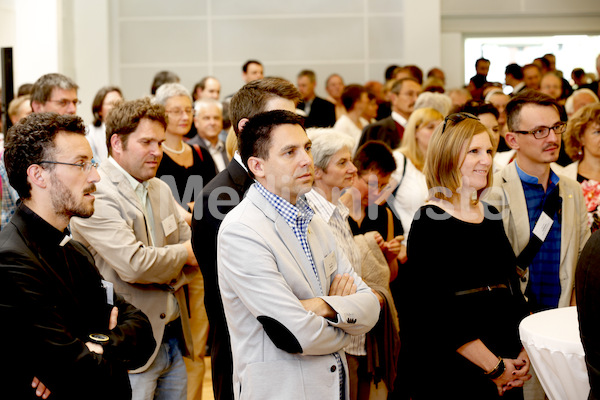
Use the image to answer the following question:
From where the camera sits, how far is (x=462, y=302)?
277cm

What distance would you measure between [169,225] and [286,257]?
1.25 m

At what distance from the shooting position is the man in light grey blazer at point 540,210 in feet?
10.7

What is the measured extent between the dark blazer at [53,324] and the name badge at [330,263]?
2.24 ft

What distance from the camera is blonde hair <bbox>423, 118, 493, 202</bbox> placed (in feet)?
9.64

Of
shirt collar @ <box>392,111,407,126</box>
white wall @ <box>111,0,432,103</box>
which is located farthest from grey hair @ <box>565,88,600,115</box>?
white wall @ <box>111,0,432,103</box>

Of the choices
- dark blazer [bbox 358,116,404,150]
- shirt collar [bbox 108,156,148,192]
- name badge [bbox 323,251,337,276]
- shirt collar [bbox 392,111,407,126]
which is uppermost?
shirt collar [bbox 392,111,407,126]

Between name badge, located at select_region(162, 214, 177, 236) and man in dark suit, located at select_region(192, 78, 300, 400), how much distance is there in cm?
65

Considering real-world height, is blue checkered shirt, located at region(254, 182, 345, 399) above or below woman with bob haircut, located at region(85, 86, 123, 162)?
below

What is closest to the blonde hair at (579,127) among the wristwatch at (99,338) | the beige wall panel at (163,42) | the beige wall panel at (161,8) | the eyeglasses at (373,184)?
the eyeglasses at (373,184)

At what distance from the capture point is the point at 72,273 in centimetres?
229

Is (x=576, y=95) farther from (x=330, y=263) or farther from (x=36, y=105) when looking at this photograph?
(x=330, y=263)

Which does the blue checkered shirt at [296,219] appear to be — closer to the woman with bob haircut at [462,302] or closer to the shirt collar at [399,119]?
the woman with bob haircut at [462,302]

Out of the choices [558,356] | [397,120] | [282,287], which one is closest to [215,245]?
[282,287]

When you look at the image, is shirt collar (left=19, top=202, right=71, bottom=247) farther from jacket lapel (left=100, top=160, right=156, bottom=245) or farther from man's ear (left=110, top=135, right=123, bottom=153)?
man's ear (left=110, top=135, right=123, bottom=153)
